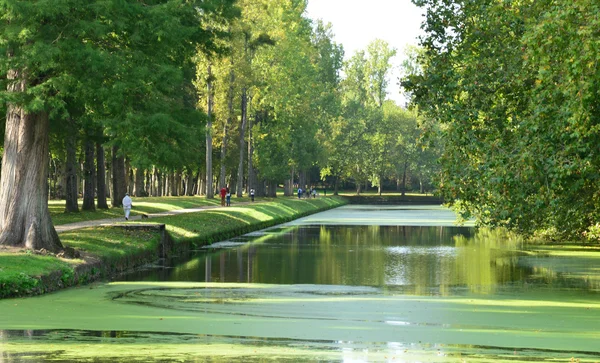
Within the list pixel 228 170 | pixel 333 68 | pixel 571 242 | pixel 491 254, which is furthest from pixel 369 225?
pixel 333 68

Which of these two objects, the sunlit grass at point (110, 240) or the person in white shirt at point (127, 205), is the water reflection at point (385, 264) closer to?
the sunlit grass at point (110, 240)

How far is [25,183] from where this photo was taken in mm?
26188

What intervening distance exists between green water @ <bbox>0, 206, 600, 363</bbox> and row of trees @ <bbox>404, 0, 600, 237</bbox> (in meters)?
2.56

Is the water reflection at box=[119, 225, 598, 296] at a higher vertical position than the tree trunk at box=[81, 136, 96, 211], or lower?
lower

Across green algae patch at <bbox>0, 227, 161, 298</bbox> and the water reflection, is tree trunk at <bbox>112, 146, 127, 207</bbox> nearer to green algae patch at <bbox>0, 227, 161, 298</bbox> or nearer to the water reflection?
the water reflection

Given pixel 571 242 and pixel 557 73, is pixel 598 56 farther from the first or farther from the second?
pixel 571 242

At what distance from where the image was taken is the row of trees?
1797 cm

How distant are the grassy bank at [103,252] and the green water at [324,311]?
0.56 meters

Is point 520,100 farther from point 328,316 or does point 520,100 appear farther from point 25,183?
point 25,183

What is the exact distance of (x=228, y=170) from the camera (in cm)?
9244

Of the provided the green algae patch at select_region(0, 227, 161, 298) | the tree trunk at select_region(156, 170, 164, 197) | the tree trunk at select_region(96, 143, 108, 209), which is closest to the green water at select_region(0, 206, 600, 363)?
the green algae patch at select_region(0, 227, 161, 298)

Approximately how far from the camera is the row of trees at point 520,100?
1797 centimetres

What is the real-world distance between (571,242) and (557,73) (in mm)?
25984

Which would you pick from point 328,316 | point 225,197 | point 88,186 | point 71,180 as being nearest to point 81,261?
point 328,316
